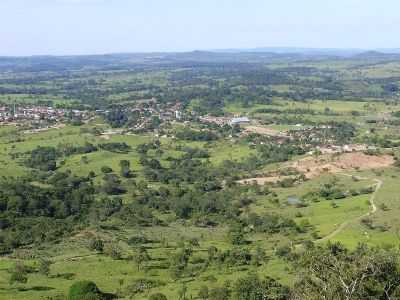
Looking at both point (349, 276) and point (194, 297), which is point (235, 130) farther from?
point (349, 276)

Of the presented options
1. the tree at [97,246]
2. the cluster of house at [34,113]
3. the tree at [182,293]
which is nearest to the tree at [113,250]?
the tree at [97,246]

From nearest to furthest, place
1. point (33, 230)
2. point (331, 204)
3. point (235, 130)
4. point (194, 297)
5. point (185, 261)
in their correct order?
point (194, 297) → point (185, 261) → point (33, 230) → point (331, 204) → point (235, 130)

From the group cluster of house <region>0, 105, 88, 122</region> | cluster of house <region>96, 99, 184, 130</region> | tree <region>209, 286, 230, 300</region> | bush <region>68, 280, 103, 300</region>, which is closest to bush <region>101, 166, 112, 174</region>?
cluster of house <region>96, 99, 184, 130</region>

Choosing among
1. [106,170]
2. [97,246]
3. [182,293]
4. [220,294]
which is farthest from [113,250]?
[106,170]

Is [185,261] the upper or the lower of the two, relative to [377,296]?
lower

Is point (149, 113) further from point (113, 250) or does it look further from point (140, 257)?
point (140, 257)

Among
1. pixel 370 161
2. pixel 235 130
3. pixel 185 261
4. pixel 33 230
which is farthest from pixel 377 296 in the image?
pixel 235 130

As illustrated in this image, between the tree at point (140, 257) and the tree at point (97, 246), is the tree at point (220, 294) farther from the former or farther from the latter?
the tree at point (97, 246)

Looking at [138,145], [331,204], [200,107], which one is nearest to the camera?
[331,204]
